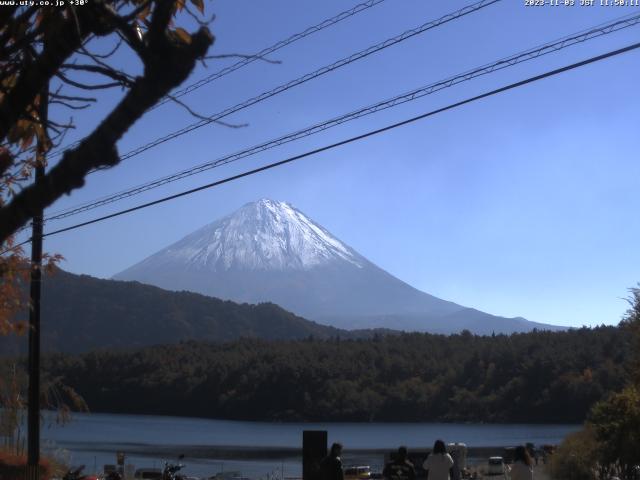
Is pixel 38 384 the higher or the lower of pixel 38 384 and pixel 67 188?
the lower

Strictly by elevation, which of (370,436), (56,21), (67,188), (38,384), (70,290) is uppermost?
(70,290)

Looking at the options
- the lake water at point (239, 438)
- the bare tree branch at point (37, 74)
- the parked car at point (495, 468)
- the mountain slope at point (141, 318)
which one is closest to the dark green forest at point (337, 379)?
the lake water at point (239, 438)

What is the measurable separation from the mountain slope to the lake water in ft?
106

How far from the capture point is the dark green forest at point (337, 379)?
8706 cm

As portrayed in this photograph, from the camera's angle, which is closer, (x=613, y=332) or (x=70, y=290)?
(x=613, y=332)

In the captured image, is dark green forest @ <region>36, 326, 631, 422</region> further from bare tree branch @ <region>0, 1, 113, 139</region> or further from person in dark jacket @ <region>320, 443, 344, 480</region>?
bare tree branch @ <region>0, 1, 113, 139</region>

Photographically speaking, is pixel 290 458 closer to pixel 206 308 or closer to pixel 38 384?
pixel 38 384

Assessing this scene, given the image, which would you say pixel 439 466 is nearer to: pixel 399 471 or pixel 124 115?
pixel 399 471

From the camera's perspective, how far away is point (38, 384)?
48.6 feet

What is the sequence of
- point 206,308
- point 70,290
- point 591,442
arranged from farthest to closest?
1. point 206,308
2. point 70,290
3. point 591,442

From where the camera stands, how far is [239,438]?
86250mm

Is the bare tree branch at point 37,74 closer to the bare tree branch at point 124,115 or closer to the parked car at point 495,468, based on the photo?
the bare tree branch at point 124,115

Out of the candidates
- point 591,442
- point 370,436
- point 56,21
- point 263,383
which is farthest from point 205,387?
point 56,21

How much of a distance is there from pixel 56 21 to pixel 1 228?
1207mm
